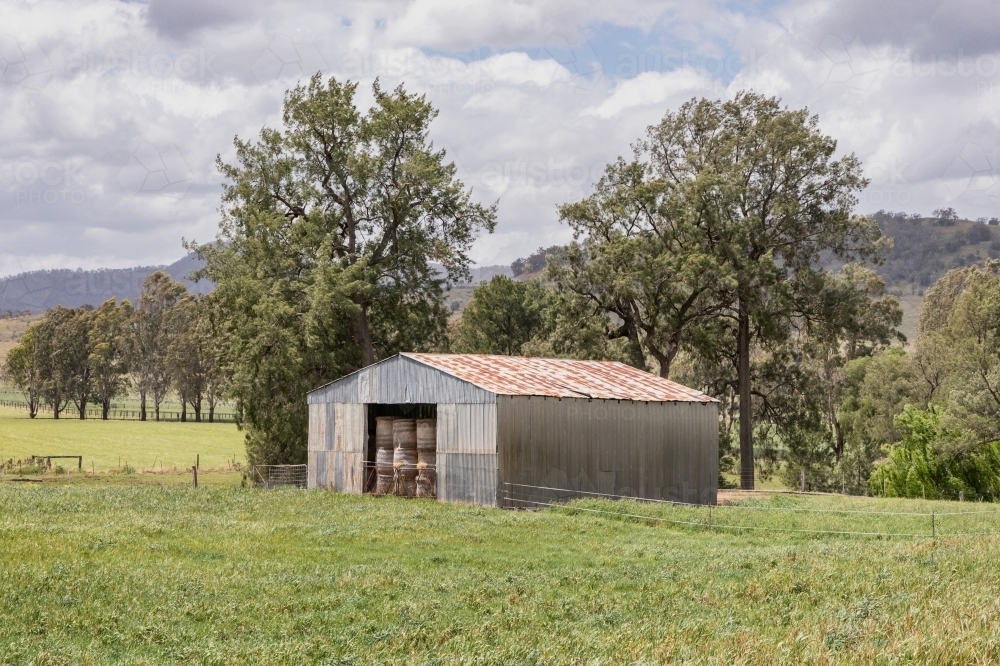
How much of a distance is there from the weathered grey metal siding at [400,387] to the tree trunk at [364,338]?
1154cm

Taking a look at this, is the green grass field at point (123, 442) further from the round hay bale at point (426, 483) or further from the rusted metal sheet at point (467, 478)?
the rusted metal sheet at point (467, 478)

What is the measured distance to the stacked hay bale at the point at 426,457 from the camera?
38281 mm

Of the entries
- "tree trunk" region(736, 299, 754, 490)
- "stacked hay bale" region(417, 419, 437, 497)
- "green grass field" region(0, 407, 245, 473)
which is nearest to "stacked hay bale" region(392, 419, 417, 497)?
"stacked hay bale" region(417, 419, 437, 497)

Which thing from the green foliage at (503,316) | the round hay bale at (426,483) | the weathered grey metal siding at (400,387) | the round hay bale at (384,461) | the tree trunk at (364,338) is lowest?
the round hay bale at (426,483)

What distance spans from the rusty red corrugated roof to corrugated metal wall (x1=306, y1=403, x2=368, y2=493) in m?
4.18

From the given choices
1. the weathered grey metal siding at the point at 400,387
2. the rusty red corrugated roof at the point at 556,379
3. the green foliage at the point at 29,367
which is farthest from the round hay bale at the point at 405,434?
the green foliage at the point at 29,367

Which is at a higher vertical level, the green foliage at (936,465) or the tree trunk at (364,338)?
the tree trunk at (364,338)

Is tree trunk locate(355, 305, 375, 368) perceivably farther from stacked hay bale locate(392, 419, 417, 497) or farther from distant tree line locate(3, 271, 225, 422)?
distant tree line locate(3, 271, 225, 422)

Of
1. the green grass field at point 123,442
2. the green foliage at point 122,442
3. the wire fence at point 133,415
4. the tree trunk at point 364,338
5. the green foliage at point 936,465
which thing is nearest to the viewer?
the green foliage at point 936,465

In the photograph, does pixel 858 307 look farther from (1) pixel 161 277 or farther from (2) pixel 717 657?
(1) pixel 161 277

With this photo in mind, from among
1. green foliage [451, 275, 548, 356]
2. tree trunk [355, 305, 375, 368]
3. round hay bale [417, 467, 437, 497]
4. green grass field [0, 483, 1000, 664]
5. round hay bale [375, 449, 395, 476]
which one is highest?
green foliage [451, 275, 548, 356]

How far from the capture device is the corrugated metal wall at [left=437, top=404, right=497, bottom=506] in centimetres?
3506

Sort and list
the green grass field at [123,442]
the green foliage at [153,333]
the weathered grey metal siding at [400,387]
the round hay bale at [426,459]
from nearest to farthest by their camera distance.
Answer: the weathered grey metal siding at [400,387] < the round hay bale at [426,459] < the green grass field at [123,442] < the green foliage at [153,333]

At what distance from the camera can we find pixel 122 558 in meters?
20.5
